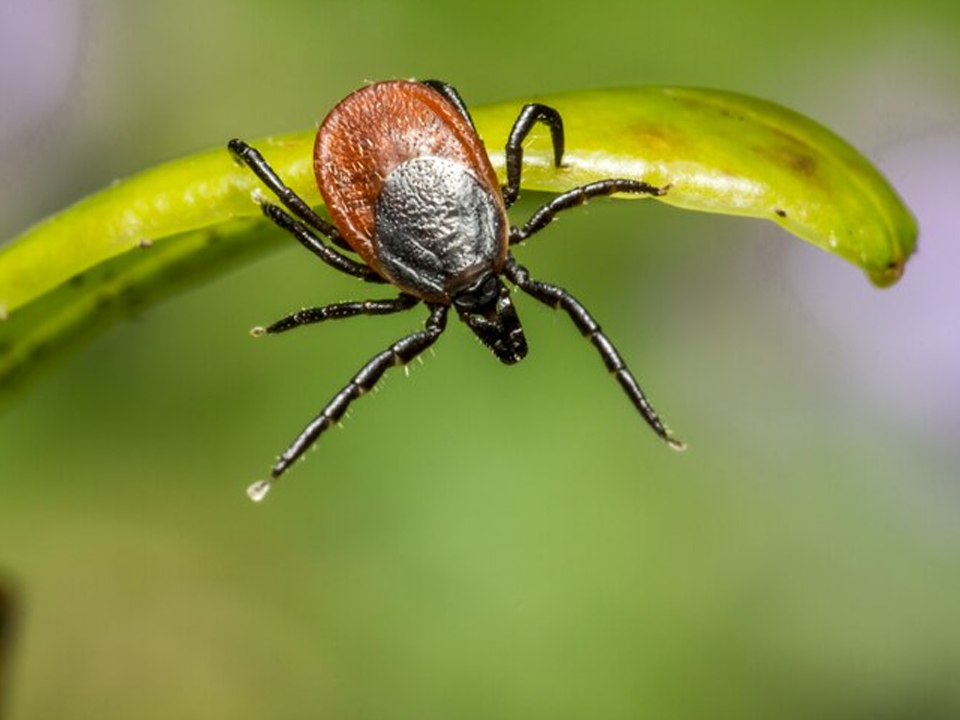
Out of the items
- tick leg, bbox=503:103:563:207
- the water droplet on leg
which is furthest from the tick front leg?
the water droplet on leg

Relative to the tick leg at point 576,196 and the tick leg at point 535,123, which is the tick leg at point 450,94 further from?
the tick leg at point 535,123

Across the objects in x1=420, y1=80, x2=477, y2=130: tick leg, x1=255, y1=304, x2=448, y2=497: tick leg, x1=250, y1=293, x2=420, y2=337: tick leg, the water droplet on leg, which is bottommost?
the water droplet on leg

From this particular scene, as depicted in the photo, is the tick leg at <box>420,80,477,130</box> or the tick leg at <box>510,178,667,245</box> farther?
the tick leg at <box>420,80,477,130</box>

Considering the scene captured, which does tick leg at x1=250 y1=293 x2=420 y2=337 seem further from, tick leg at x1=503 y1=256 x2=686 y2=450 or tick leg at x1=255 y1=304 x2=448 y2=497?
tick leg at x1=503 y1=256 x2=686 y2=450

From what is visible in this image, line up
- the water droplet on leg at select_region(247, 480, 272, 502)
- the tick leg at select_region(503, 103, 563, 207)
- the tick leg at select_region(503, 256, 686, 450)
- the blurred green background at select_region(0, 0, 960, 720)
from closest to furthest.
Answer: the tick leg at select_region(503, 103, 563, 207), the water droplet on leg at select_region(247, 480, 272, 502), the tick leg at select_region(503, 256, 686, 450), the blurred green background at select_region(0, 0, 960, 720)

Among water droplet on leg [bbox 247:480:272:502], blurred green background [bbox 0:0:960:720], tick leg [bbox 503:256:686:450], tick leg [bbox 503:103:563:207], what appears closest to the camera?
tick leg [bbox 503:103:563:207]

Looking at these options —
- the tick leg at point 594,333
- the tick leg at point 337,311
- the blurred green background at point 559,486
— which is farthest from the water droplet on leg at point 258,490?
the blurred green background at point 559,486

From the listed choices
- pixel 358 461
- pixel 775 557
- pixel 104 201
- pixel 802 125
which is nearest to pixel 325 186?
pixel 104 201

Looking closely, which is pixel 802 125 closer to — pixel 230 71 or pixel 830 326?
pixel 830 326
